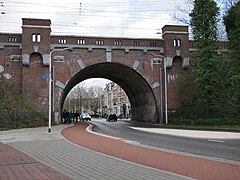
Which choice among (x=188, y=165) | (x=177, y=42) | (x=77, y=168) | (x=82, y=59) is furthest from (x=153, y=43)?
(x=77, y=168)

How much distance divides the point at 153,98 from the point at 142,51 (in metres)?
5.55

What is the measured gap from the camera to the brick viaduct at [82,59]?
34.2 m

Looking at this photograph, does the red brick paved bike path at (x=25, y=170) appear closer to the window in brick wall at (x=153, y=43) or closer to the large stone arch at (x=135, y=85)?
the large stone arch at (x=135, y=85)

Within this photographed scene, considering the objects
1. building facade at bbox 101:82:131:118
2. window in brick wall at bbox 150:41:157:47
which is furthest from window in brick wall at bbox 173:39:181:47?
building facade at bbox 101:82:131:118

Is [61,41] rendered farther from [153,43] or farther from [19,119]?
[153,43]

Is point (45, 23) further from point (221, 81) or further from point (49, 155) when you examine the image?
point (49, 155)

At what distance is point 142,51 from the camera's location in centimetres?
3678

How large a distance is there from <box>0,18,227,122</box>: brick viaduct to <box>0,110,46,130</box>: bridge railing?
2.57 meters

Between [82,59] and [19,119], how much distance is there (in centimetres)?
975

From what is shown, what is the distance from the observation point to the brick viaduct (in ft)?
112

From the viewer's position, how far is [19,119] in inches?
1150

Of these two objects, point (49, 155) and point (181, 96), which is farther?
point (181, 96)

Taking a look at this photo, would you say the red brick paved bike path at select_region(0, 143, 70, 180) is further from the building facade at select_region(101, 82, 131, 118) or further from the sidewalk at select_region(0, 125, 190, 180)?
the building facade at select_region(101, 82, 131, 118)

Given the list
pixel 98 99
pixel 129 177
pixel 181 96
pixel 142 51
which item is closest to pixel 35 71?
pixel 142 51
